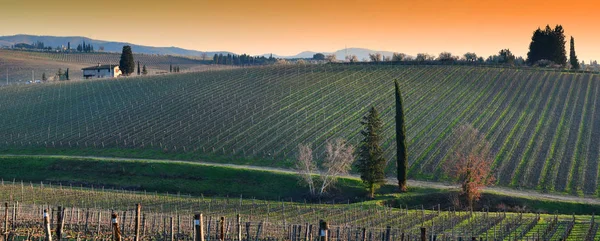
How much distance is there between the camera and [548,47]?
121438 millimetres

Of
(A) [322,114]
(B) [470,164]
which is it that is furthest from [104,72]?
(B) [470,164]

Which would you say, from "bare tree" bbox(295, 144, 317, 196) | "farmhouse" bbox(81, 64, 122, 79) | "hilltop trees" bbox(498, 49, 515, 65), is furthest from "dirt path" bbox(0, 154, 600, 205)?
"farmhouse" bbox(81, 64, 122, 79)

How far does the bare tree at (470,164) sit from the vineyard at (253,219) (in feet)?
11.5

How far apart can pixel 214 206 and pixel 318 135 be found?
27.6m

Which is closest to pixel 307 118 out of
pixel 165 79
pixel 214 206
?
pixel 214 206

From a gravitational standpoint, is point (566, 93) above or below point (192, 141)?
above

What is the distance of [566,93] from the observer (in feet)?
303

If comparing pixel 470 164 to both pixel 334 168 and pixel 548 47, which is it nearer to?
pixel 334 168

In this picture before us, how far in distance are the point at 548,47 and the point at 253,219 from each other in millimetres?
96152

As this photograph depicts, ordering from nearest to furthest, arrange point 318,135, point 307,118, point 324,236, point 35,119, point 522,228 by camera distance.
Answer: point 324,236 < point 522,228 < point 318,135 < point 307,118 < point 35,119

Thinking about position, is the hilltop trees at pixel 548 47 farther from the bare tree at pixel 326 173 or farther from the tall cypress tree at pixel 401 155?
the bare tree at pixel 326 173

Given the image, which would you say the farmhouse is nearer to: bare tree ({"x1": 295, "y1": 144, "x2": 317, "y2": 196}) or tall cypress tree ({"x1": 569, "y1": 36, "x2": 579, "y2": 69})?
bare tree ({"x1": 295, "y1": 144, "x2": 317, "y2": 196})

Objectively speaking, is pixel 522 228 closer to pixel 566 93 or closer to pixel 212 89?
pixel 566 93

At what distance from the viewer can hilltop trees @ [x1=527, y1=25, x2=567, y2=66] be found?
120438mm
